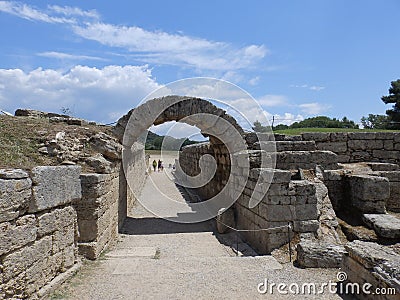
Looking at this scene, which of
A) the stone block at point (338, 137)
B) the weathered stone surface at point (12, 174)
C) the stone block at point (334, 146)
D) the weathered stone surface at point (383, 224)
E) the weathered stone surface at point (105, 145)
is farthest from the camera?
the stone block at point (338, 137)

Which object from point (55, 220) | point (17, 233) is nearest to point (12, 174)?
point (17, 233)

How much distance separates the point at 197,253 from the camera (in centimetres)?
759

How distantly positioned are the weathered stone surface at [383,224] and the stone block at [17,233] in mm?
5948

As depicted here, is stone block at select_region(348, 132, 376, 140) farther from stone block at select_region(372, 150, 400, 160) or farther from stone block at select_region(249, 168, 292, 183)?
stone block at select_region(249, 168, 292, 183)

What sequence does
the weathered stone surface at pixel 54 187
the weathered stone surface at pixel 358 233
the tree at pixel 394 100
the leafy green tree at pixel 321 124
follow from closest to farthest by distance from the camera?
the weathered stone surface at pixel 54 187
the weathered stone surface at pixel 358 233
the leafy green tree at pixel 321 124
the tree at pixel 394 100

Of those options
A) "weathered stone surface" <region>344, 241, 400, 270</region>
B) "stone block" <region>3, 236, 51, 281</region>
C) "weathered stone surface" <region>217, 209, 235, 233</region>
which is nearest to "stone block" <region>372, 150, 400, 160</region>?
"weathered stone surface" <region>217, 209, 235, 233</region>

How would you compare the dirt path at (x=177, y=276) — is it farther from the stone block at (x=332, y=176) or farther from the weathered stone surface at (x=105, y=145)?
the stone block at (x=332, y=176)

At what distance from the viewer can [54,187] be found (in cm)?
498

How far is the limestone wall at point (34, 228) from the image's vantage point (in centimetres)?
388

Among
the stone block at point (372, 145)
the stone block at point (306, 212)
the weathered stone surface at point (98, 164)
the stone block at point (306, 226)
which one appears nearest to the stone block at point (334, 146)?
the stone block at point (372, 145)

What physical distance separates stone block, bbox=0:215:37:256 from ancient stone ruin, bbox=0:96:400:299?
0.01m

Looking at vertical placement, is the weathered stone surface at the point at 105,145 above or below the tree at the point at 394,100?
below

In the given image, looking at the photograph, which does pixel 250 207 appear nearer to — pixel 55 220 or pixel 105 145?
pixel 105 145

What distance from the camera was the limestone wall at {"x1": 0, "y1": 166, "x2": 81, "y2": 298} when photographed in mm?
3879
